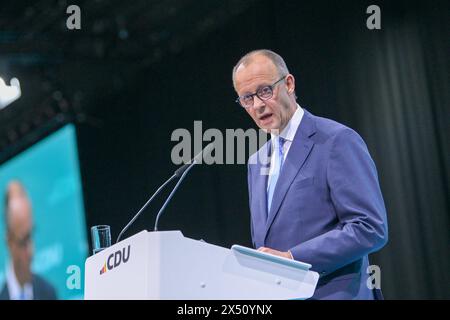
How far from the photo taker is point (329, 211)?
214 centimetres

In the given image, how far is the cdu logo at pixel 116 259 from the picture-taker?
1.80 metres

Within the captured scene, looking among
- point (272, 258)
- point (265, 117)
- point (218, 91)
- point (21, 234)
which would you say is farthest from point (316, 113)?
point (272, 258)

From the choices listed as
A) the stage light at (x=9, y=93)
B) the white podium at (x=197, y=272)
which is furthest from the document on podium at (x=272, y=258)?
the stage light at (x=9, y=93)

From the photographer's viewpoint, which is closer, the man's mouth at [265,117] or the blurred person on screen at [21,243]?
the man's mouth at [265,117]

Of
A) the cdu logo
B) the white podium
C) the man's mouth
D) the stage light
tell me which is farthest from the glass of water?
the stage light

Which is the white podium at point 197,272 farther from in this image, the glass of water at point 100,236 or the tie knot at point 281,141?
the tie knot at point 281,141

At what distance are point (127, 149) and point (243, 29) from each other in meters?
1.10

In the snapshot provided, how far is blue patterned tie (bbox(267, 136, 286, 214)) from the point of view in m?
2.30

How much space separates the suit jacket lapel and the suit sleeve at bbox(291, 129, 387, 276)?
0.10m

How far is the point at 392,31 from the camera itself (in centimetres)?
416

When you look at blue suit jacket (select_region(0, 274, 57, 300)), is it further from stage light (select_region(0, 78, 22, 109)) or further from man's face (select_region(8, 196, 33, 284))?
stage light (select_region(0, 78, 22, 109))

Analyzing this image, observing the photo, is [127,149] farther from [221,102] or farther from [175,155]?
[221,102]

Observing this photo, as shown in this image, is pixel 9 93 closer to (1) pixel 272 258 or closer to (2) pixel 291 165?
(2) pixel 291 165
